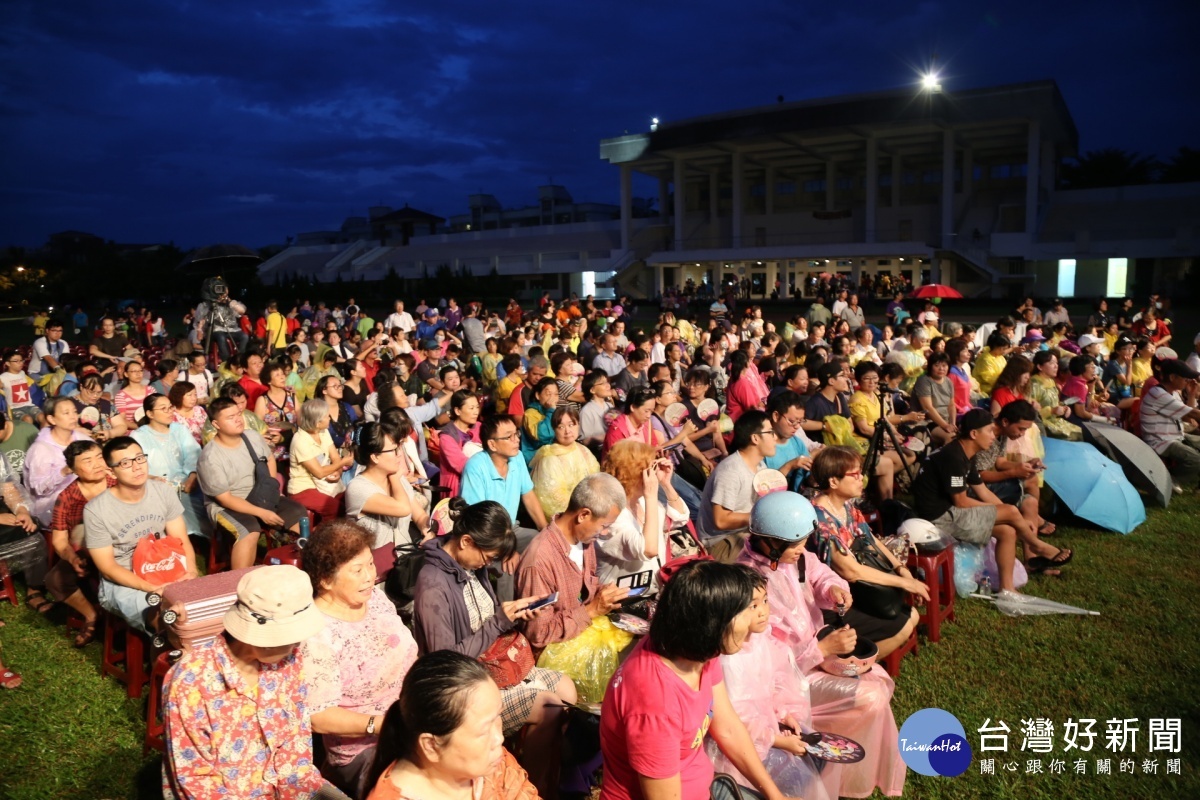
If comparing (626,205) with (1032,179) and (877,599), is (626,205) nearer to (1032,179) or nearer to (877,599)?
(1032,179)

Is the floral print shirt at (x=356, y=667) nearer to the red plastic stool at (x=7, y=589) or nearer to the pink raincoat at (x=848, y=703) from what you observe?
the pink raincoat at (x=848, y=703)

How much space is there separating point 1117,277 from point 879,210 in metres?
10.8

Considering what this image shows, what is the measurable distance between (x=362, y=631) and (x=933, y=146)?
134ft

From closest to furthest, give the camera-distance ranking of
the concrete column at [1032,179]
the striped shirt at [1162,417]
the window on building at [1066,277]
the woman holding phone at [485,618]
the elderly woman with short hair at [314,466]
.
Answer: the woman holding phone at [485,618], the elderly woman with short hair at [314,466], the striped shirt at [1162,417], the concrete column at [1032,179], the window on building at [1066,277]

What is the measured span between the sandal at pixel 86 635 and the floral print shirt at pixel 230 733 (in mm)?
2711

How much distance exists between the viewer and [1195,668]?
4.46 m

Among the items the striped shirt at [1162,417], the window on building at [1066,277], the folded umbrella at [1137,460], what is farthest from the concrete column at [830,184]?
the folded umbrella at [1137,460]

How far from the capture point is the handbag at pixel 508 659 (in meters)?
3.25

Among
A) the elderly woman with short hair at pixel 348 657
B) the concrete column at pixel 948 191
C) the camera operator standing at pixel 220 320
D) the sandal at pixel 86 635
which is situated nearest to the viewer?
the elderly woman with short hair at pixel 348 657

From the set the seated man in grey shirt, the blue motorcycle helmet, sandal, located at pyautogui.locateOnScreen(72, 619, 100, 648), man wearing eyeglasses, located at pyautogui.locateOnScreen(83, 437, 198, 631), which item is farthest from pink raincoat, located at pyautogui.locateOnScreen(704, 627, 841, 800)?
sandal, located at pyautogui.locateOnScreen(72, 619, 100, 648)

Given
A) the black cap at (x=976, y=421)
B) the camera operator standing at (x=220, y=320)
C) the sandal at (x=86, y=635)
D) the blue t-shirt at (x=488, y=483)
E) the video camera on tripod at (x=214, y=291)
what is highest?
the video camera on tripod at (x=214, y=291)

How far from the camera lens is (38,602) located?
5270 mm

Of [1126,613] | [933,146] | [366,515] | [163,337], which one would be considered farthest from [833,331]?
[933,146]

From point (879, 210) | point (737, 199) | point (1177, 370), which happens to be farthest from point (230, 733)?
point (879, 210)
